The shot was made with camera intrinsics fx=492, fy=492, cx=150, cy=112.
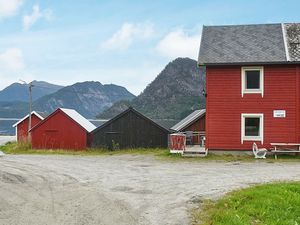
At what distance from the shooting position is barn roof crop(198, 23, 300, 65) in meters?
28.5

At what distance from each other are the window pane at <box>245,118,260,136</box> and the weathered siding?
1280 centimetres

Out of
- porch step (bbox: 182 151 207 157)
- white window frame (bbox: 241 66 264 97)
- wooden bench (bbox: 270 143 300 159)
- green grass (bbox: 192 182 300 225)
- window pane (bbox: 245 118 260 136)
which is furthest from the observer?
window pane (bbox: 245 118 260 136)

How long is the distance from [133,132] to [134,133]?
0.12m

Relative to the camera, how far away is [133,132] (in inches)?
1634

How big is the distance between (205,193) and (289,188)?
2.25 m

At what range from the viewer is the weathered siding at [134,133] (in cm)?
4116

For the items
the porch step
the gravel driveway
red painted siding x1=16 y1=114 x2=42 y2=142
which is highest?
red painted siding x1=16 y1=114 x2=42 y2=142

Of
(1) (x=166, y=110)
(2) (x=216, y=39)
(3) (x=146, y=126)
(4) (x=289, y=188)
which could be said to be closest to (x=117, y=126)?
(3) (x=146, y=126)

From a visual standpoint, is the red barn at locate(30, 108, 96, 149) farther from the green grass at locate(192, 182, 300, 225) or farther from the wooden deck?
the green grass at locate(192, 182, 300, 225)

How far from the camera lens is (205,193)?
13539 mm

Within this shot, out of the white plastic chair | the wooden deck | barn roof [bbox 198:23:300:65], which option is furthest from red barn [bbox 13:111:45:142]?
the white plastic chair

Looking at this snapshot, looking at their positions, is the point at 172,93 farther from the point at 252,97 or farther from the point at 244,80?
the point at 252,97

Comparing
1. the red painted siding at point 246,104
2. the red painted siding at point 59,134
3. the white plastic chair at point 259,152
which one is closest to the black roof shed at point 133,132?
the red painted siding at point 59,134

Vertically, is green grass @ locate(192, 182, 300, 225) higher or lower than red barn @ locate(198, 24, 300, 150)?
lower
